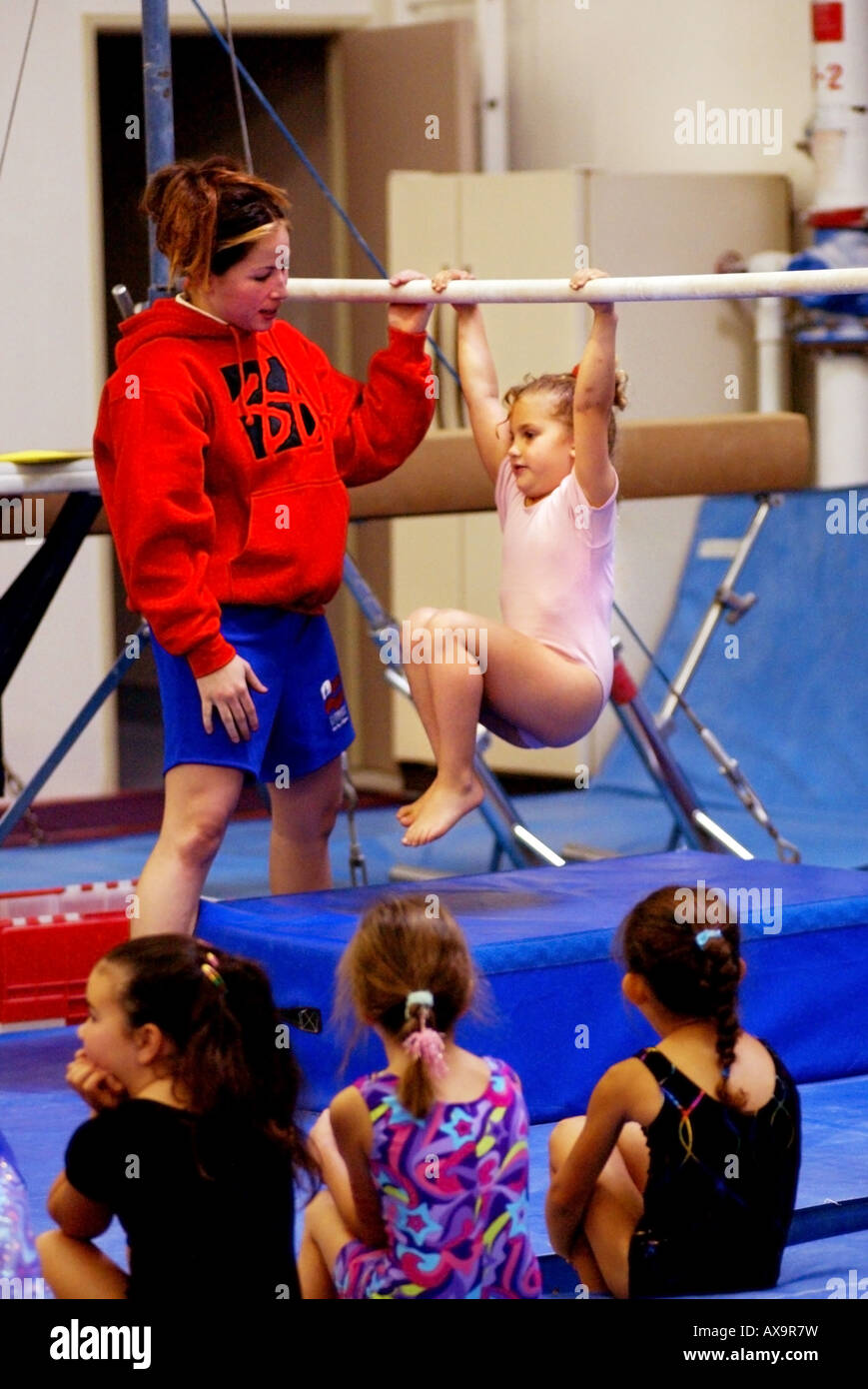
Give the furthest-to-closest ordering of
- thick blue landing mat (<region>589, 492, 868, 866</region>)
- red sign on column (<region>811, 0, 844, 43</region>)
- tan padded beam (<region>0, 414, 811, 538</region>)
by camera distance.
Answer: thick blue landing mat (<region>589, 492, 868, 866</region>) → red sign on column (<region>811, 0, 844, 43</region>) → tan padded beam (<region>0, 414, 811, 538</region>)

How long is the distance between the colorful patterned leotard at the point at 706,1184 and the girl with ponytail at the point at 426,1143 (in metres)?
0.21

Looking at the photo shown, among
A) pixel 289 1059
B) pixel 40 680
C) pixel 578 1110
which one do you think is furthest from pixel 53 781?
pixel 289 1059

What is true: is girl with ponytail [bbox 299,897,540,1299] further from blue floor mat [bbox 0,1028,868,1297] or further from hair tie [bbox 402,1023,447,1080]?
blue floor mat [bbox 0,1028,868,1297]

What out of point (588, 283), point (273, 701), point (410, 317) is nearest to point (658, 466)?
point (410, 317)

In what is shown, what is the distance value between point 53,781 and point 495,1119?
4590 millimetres

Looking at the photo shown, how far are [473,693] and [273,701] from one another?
0.32m

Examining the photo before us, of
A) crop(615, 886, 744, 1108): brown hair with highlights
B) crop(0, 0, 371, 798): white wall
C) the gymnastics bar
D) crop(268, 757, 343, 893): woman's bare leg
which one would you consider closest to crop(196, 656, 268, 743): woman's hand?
crop(268, 757, 343, 893): woman's bare leg

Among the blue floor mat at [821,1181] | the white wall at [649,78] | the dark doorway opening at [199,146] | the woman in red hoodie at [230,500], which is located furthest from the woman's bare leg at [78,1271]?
the white wall at [649,78]

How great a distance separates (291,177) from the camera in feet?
23.5

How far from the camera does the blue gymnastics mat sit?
3.19m

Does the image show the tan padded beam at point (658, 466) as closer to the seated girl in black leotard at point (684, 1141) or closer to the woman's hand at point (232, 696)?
the woman's hand at point (232, 696)

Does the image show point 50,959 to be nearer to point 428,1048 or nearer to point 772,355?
point 428,1048

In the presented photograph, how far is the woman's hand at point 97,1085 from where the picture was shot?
2.08 metres
